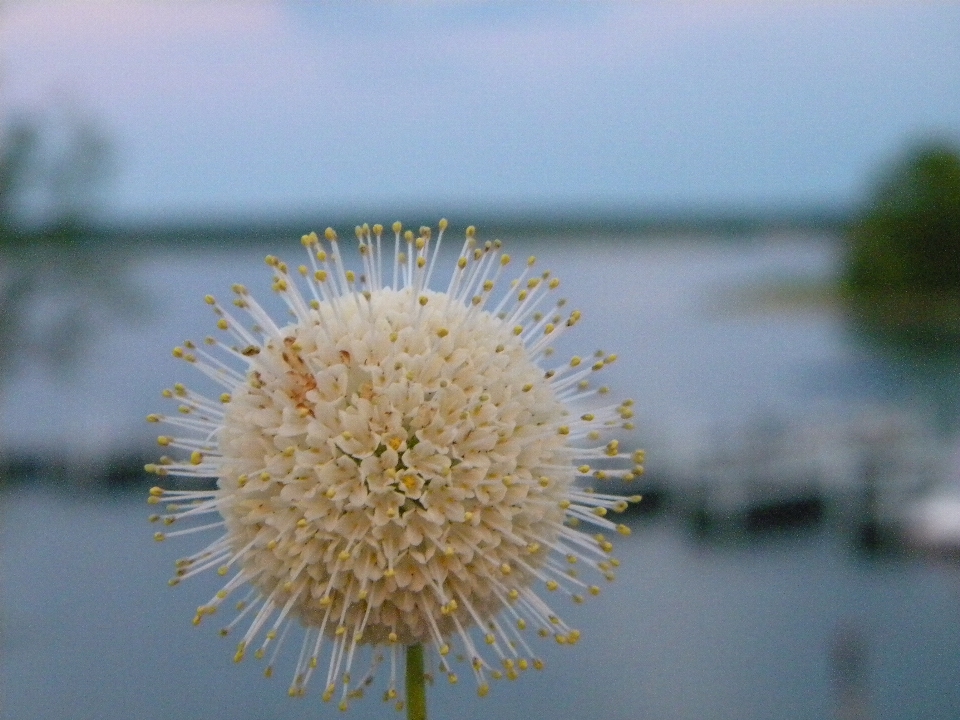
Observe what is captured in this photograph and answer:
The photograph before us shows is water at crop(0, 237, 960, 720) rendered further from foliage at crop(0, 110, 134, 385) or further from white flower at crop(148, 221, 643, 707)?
white flower at crop(148, 221, 643, 707)

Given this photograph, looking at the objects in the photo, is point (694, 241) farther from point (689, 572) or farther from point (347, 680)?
point (347, 680)

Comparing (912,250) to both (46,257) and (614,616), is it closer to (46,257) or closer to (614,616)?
(614,616)

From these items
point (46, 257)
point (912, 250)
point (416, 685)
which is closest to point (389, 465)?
point (416, 685)

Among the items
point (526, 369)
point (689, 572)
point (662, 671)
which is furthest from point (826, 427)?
point (526, 369)

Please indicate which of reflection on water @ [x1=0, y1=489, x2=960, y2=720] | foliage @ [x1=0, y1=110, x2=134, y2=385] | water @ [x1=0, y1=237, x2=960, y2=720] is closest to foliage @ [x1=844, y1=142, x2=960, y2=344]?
water @ [x1=0, y1=237, x2=960, y2=720]

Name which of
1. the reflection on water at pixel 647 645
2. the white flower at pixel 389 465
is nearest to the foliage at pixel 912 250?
the reflection on water at pixel 647 645

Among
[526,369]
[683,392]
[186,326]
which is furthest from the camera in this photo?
[186,326]
